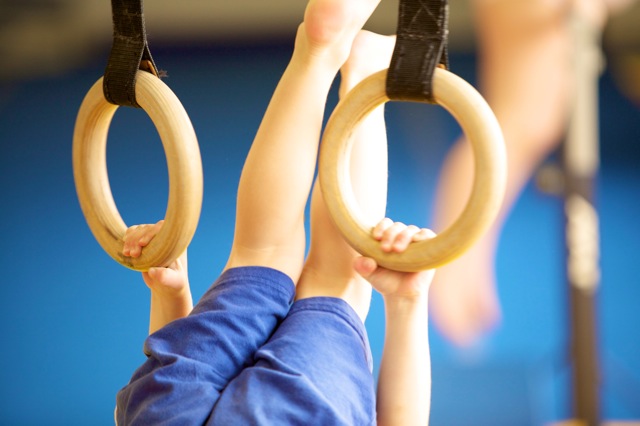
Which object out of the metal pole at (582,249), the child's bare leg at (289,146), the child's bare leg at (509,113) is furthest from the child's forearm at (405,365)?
the child's bare leg at (509,113)

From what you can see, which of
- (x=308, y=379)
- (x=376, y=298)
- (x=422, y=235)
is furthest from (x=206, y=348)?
(x=376, y=298)

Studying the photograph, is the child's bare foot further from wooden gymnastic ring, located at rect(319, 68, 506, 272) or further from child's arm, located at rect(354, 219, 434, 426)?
child's arm, located at rect(354, 219, 434, 426)

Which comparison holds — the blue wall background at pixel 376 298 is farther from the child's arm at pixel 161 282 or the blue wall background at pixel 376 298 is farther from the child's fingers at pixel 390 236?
the child's fingers at pixel 390 236

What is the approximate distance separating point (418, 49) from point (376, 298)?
127 cm

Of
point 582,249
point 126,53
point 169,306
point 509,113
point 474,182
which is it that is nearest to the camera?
point 474,182

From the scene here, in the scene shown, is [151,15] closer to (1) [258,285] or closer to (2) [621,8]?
(2) [621,8]

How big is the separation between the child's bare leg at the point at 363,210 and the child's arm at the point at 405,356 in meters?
0.06

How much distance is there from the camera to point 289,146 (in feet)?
2.13

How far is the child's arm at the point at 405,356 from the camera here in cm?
60

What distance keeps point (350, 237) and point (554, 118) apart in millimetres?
1233

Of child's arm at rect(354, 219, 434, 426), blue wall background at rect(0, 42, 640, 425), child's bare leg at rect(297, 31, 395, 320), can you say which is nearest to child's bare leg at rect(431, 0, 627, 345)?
blue wall background at rect(0, 42, 640, 425)

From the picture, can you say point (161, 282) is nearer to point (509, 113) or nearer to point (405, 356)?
point (405, 356)

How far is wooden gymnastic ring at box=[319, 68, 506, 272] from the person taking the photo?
1.72ft

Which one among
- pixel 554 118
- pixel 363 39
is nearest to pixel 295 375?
pixel 363 39
